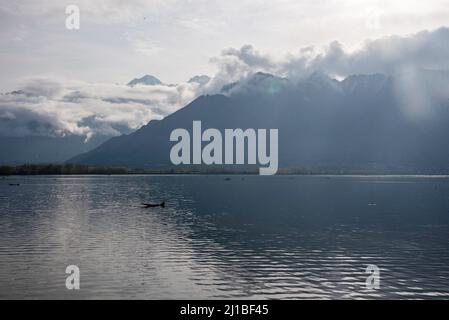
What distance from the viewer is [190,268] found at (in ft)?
191

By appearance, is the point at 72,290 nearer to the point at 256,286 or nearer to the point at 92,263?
the point at 92,263

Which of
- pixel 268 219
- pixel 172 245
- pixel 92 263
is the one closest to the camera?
pixel 92 263

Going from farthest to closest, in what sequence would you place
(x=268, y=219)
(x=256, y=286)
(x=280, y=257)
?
1. (x=268, y=219)
2. (x=280, y=257)
3. (x=256, y=286)

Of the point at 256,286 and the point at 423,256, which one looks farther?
the point at 423,256

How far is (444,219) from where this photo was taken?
116688 mm
